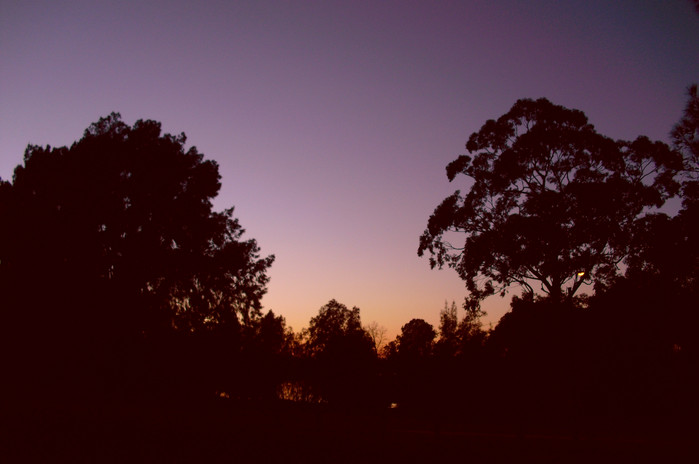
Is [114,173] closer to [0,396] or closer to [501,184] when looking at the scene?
[0,396]

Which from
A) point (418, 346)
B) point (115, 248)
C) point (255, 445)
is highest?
point (115, 248)


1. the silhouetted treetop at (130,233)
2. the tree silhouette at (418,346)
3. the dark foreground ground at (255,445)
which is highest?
the silhouetted treetop at (130,233)

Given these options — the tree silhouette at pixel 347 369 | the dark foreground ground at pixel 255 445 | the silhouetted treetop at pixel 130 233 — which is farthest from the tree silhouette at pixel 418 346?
the dark foreground ground at pixel 255 445

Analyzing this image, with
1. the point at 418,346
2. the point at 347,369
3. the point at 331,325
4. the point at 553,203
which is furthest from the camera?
the point at 331,325

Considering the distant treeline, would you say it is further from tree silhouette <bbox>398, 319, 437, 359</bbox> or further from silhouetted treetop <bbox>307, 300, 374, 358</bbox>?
silhouetted treetop <bbox>307, 300, 374, 358</bbox>

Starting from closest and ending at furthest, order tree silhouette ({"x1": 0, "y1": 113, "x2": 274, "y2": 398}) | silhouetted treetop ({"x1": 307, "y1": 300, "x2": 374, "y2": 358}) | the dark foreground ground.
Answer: the dark foreground ground
tree silhouette ({"x1": 0, "y1": 113, "x2": 274, "y2": 398})
silhouetted treetop ({"x1": 307, "y1": 300, "x2": 374, "y2": 358})

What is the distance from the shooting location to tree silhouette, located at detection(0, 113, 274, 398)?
72.4ft

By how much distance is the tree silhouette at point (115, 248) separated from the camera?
869 inches

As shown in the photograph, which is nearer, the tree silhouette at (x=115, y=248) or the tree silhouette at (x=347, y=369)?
the tree silhouette at (x=115, y=248)

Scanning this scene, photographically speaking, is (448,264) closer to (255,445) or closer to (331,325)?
(255,445)

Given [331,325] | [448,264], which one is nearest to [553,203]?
[448,264]

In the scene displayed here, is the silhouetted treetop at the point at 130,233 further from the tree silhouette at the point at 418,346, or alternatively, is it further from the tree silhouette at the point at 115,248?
the tree silhouette at the point at 418,346

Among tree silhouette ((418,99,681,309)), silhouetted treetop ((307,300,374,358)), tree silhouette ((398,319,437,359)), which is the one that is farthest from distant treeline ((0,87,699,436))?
silhouetted treetop ((307,300,374,358))

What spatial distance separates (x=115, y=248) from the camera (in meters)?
25.5
